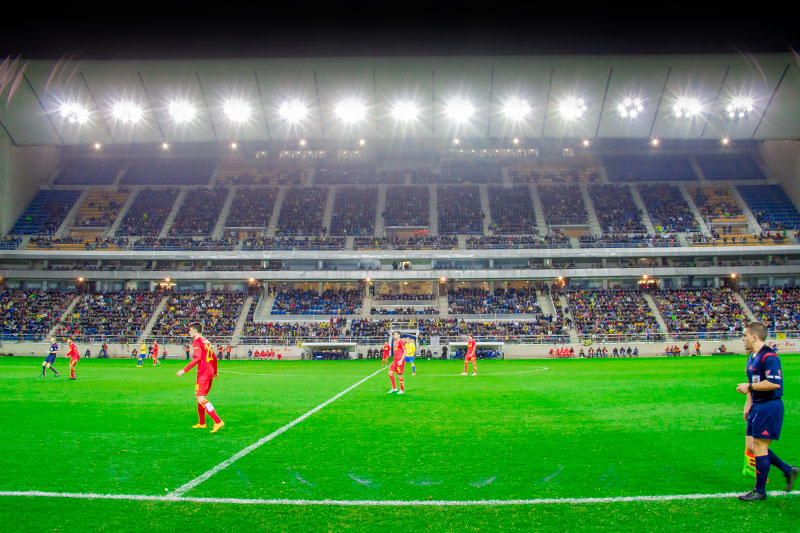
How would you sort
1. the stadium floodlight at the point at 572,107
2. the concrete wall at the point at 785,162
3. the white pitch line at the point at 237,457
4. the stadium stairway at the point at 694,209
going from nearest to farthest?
the white pitch line at the point at 237,457 < the stadium floodlight at the point at 572,107 < the stadium stairway at the point at 694,209 < the concrete wall at the point at 785,162

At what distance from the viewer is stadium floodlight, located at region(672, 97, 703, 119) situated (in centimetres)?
4369

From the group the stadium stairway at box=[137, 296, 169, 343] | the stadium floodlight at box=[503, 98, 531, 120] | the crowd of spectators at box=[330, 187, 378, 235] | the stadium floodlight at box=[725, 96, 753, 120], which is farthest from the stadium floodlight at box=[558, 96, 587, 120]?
the stadium stairway at box=[137, 296, 169, 343]

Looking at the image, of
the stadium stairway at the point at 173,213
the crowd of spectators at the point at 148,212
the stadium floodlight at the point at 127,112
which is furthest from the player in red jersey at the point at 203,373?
the crowd of spectators at the point at 148,212

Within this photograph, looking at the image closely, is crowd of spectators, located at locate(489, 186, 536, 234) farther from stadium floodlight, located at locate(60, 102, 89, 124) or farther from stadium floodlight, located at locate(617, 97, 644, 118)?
stadium floodlight, located at locate(60, 102, 89, 124)

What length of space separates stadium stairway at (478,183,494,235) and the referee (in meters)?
47.5

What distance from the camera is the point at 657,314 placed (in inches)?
1753

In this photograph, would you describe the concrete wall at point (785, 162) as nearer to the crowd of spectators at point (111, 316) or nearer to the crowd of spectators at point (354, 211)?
the crowd of spectators at point (354, 211)

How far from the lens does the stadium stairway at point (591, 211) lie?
5238 centimetres

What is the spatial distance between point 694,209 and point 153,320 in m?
54.2

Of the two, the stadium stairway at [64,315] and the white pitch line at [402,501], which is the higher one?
the stadium stairway at [64,315]

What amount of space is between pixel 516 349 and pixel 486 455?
34108mm

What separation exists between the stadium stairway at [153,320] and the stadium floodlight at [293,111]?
20.7 metres

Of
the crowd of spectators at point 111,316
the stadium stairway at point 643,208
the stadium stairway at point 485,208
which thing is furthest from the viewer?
the stadium stairway at point 485,208

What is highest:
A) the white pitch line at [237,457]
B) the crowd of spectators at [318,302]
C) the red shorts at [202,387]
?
the crowd of spectators at [318,302]
